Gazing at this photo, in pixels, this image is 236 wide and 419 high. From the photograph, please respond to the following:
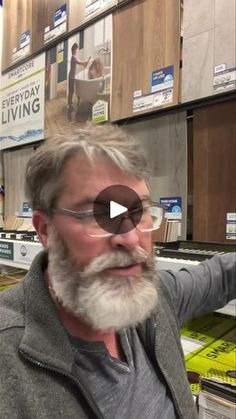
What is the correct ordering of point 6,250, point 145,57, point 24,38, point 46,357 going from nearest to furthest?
point 46,357 < point 145,57 < point 6,250 < point 24,38

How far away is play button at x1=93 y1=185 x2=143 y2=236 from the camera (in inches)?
25.1

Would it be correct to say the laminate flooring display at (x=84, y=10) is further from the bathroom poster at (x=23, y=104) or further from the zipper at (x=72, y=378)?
the zipper at (x=72, y=378)

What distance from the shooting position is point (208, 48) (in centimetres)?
114

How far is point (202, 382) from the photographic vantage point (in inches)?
34.0

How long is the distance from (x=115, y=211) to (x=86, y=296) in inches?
6.4

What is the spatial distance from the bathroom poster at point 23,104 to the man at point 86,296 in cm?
140

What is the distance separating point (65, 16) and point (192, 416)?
73.0 inches

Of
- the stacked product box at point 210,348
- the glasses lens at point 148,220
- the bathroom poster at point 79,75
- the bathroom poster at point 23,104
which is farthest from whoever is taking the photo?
the bathroom poster at point 23,104

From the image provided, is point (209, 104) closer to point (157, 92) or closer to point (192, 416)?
point (157, 92)

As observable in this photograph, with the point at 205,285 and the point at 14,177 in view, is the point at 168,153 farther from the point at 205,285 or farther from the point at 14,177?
the point at 14,177

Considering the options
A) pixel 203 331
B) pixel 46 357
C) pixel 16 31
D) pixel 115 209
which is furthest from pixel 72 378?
pixel 16 31

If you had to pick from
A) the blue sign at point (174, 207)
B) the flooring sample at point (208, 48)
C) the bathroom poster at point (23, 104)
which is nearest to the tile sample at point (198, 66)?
the flooring sample at point (208, 48)

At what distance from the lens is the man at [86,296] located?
1.96 ft

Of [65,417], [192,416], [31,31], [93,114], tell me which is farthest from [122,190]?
[31,31]
